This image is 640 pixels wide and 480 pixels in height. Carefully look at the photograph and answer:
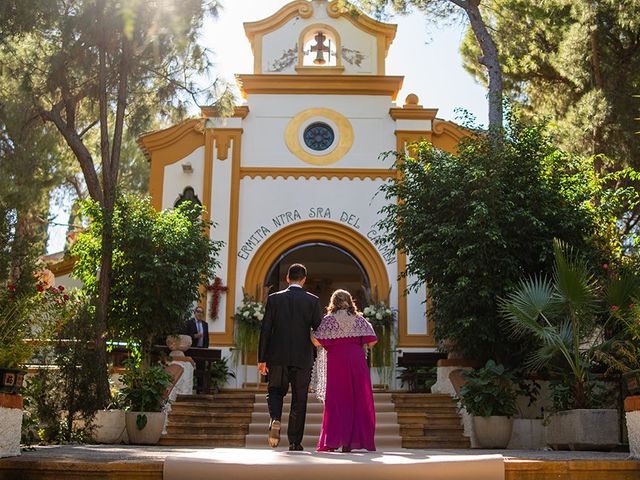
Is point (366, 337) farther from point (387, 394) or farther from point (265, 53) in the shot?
point (265, 53)

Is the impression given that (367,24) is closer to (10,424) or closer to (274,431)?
(274,431)

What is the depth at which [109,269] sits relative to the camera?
11961 mm

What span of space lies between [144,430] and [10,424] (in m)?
4.00

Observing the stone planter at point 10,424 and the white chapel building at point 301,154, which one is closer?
the stone planter at point 10,424

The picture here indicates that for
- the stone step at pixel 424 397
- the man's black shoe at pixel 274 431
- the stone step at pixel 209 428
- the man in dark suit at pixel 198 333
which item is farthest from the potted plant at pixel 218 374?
the man's black shoe at pixel 274 431

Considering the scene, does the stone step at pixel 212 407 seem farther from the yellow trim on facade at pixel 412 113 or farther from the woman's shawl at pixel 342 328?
the yellow trim on facade at pixel 412 113

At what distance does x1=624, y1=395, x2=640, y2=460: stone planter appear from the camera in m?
6.97

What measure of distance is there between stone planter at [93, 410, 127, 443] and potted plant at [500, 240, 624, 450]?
189 inches

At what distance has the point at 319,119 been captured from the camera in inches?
688

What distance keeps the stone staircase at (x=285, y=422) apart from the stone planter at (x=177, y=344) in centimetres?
68

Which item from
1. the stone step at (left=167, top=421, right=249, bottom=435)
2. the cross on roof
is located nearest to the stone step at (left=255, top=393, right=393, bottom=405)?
the stone step at (left=167, top=421, right=249, bottom=435)

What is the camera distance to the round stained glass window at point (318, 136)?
57.0ft

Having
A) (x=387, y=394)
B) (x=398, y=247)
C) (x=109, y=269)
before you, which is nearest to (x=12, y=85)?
(x=109, y=269)

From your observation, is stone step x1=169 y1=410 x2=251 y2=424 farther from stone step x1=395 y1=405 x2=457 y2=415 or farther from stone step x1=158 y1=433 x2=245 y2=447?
stone step x1=395 y1=405 x2=457 y2=415
